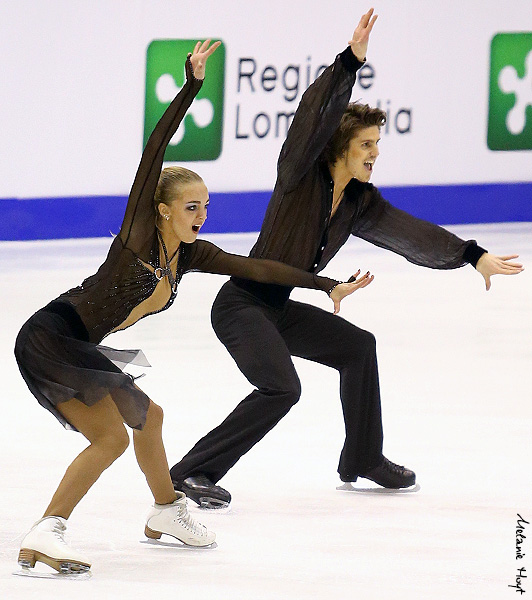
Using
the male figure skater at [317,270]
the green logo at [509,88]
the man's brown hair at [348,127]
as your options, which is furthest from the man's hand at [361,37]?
the green logo at [509,88]

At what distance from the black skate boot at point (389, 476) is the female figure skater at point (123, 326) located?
70cm

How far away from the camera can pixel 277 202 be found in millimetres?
4035

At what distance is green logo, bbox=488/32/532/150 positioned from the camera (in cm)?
1030

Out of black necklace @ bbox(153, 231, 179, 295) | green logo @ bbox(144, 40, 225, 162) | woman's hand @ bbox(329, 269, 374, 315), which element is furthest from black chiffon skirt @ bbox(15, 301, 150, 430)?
green logo @ bbox(144, 40, 225, 162)

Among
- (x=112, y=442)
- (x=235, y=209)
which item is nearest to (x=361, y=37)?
(x=112, y=442)

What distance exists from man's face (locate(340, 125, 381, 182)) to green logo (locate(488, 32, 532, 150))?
6448 millimetres

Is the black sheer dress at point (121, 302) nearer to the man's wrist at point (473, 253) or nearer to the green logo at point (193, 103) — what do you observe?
the man's wrist at point (473, 253)

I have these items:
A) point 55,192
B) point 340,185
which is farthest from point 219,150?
point 340,185

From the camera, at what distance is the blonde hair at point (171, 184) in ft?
11.5

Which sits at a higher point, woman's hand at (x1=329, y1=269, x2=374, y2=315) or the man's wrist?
the man's wrist

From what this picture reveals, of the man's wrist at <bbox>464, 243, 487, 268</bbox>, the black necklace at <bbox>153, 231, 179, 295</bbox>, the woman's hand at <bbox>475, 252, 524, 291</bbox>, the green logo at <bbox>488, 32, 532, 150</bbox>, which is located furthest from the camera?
the green logo at <bbox>488, 32, 532, 150</bbox>

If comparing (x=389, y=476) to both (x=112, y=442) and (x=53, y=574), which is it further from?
(x=53, y=574)

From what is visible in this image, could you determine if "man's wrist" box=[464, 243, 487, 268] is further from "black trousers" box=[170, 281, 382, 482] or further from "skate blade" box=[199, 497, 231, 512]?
"skate blade" box=[199, 497, 231, 512]

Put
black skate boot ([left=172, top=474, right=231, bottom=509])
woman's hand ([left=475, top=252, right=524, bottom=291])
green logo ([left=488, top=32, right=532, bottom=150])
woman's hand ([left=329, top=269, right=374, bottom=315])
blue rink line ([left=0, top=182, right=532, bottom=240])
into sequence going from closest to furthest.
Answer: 1. woman's hand ([left=329, top=269, right=374, bottom=315])
2. black skate boot ([left=172, top=474, right=231, bottom=509])
3. woman's hand ([left=475, top=252, right=524, bottom=291])
4. blue rink line ([left=0, top=182, right=532, bottom=240])
5. green logo ([left=488, top=32, right=532, bottom=150])
